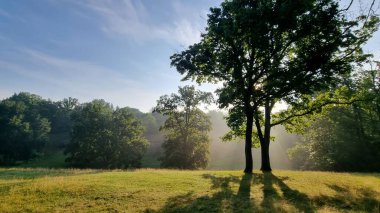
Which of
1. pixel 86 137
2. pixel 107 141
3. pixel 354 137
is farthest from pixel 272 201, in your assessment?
pixel 86 137

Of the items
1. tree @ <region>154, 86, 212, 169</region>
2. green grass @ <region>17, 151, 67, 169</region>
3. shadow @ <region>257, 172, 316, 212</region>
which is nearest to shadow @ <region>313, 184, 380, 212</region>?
shadow @ <region>257, 172, 316, 212</region>

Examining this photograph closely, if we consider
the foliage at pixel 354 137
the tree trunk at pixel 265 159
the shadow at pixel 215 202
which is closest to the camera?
the shadow at pixel 215 202

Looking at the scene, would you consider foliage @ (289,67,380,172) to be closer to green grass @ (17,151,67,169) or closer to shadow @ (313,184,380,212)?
shadow @ (313,184,380,212)

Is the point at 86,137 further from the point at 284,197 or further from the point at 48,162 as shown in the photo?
the point at 284,197

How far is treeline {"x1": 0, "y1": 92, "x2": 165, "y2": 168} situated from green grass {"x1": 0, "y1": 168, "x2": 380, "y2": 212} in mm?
47130

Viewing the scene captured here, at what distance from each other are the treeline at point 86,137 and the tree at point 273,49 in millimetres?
44632

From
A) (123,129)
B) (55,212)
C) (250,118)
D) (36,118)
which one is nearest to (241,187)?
(250,118)

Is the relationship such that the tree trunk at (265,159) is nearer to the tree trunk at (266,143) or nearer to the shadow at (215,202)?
the tree trunk at (266,143)

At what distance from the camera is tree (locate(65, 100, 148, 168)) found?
66.6 m

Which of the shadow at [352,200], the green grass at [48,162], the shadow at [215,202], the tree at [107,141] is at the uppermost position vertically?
the tree at [107,141]

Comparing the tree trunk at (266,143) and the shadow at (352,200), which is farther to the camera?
the tree trunk at (266,143)

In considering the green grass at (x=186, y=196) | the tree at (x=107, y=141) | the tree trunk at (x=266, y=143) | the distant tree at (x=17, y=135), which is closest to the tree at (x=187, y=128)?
the tree at (x=107, y=141)

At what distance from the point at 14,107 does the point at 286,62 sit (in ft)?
309

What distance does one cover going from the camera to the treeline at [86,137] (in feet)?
219
